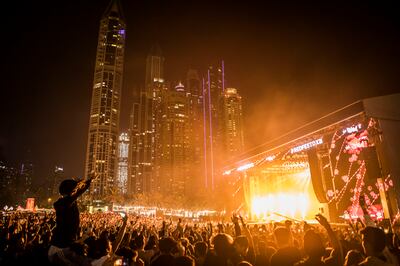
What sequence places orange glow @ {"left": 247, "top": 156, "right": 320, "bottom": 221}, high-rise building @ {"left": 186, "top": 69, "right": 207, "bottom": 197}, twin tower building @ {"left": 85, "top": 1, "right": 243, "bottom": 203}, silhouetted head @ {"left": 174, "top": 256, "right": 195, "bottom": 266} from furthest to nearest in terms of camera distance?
high-rise building @ {"left": 186, "top": 69, "right": 207, "bottom": 197} → twin tower building @ {"left": 85, "top": 1, "right": 243, "bottom": 203} → orange glow @ {"left": 247, "top": 156, "right": 320, "bottom": 221} → silhouetted head @ {"left": 174, "top": 256, "right": 195, "bottom": 266}

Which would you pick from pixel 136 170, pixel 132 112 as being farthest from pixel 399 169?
pixel 132 112

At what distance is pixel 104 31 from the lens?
5266 inches

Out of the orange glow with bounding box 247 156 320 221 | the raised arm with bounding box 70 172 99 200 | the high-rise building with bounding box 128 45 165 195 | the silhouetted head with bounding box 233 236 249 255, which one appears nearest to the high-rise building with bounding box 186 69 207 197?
the high-rise building with bounding box 128 45 165 195

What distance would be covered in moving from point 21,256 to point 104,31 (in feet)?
480

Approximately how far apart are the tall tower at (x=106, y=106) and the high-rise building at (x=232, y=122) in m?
48.9

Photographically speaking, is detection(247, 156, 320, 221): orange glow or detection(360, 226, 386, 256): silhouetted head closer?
detection(360, 226, 386, 256): silhouetted head

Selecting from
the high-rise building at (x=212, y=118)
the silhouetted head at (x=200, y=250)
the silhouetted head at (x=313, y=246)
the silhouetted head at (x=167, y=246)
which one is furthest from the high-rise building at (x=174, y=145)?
the silhouetted head at (x=313, y=246)

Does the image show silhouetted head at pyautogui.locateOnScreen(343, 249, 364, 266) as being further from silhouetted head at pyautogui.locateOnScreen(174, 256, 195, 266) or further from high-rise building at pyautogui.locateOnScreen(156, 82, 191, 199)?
high-rise building at pyautogui.locateOnScreen(156, 82, 191, 199)

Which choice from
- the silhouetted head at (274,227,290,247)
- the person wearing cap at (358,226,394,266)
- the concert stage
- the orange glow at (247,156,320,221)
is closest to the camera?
the person wearing cap at (358,226,394,266)

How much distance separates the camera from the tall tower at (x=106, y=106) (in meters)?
117

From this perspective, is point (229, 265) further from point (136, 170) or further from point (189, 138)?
point (136, 170)

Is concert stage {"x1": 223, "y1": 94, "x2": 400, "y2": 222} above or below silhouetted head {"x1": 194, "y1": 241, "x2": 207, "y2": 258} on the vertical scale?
above

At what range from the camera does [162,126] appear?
5320 inches

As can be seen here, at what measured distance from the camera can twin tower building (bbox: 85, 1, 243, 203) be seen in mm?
116188
